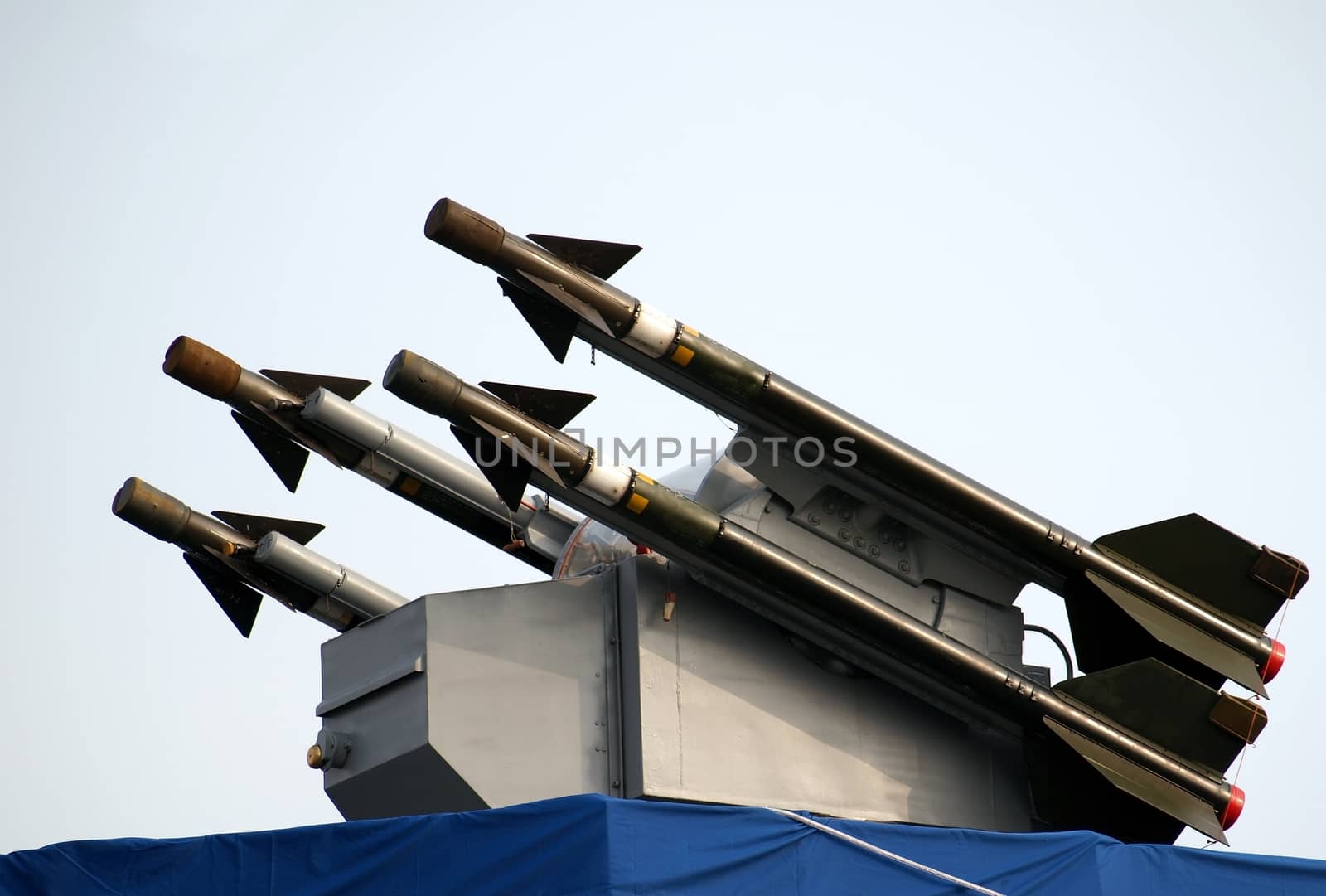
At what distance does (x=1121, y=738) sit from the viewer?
408 inches

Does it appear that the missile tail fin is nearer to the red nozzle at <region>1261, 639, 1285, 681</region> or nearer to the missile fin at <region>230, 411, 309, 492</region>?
the missile fin at <region>230, 411, 309, 492</region>

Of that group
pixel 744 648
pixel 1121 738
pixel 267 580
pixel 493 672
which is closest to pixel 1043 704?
pixel 1121 738

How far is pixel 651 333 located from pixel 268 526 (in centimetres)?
348

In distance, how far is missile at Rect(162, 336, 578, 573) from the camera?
998 cm

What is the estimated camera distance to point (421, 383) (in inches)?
367

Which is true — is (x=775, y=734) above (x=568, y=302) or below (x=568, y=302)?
below

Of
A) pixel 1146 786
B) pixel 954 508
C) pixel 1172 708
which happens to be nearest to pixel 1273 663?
pixel 1172 708

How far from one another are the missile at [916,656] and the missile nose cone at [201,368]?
1.27 metres

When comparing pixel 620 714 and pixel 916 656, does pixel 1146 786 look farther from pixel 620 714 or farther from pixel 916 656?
pixel 620 714

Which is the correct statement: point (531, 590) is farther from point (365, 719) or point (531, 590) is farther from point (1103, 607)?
point (1103, 607)

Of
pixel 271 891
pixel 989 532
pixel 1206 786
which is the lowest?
pixel 271 891

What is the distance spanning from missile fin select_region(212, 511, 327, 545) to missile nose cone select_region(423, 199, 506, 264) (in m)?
3.01

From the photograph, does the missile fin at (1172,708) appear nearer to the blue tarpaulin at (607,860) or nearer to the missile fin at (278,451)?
the blue tarpaulin at (607,860)

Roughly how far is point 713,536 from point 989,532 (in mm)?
1928
